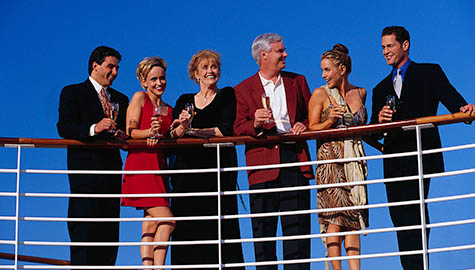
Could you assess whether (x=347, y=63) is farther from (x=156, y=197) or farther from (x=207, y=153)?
(x=156, y=197)

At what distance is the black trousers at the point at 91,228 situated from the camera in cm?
517

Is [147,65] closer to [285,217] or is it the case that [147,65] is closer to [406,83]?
[285,217]

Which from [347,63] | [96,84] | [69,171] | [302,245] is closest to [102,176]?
[69,171]

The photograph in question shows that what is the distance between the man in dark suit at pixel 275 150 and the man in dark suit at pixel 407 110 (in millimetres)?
632

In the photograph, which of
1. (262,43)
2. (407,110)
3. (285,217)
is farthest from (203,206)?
(407,110)

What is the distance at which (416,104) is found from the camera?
5.48 m

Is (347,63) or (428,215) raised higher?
(347,63)

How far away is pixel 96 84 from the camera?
Result: 217 inches

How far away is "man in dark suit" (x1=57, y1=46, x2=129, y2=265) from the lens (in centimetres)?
514

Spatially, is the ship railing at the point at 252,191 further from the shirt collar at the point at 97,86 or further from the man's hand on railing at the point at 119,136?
the shirt collar at the point at 97,86

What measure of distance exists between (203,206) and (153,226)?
0.43 meters

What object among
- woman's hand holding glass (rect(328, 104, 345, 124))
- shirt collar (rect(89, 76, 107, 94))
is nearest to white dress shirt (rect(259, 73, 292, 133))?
woman's hand holding glass (rect(328, 104, 345, 124))

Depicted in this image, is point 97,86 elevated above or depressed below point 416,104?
above

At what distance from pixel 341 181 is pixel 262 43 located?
132cm
